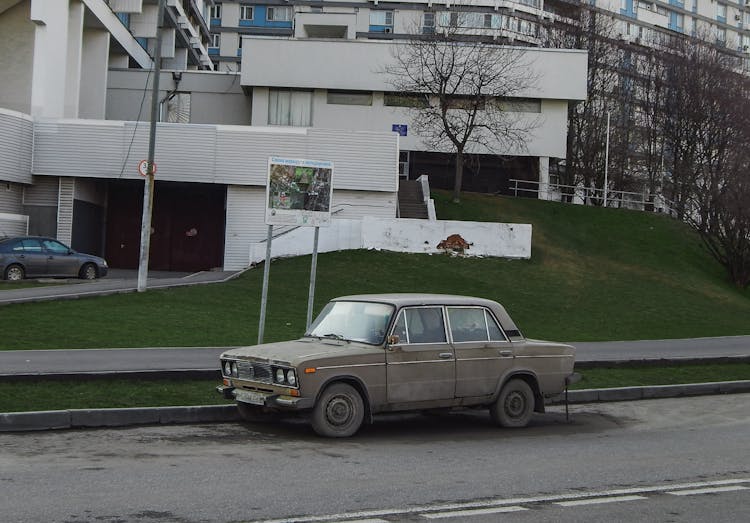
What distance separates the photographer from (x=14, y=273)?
26.3m

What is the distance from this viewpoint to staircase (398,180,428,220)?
125 ft

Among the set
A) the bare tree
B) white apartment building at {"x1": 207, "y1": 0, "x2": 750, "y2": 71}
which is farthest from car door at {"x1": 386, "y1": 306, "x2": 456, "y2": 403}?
white apartment building at {"x1": 207, "y1": 0, "x2": 750, "y2": 71}

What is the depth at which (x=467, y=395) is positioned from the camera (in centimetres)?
1131

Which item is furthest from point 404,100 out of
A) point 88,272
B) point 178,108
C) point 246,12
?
point 246,12

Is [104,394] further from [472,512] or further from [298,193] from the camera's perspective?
[472,512]

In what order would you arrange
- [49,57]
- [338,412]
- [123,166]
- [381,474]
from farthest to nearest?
[49,57] → [123,166] → [338,412] → [381,474]

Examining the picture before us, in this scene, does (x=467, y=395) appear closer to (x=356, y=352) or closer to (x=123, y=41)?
(x=356, y=352)

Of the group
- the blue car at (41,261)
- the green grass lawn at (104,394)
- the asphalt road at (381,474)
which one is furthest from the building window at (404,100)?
the asphalt road at (381,474)

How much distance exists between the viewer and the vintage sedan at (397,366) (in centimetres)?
1020

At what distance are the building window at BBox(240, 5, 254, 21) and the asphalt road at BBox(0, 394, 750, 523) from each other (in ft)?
271

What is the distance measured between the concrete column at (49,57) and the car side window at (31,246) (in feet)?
38.2

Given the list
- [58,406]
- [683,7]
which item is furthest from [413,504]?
[683,7]

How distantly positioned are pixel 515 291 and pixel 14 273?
15.2 m

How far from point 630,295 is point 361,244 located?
9511 millimetres
